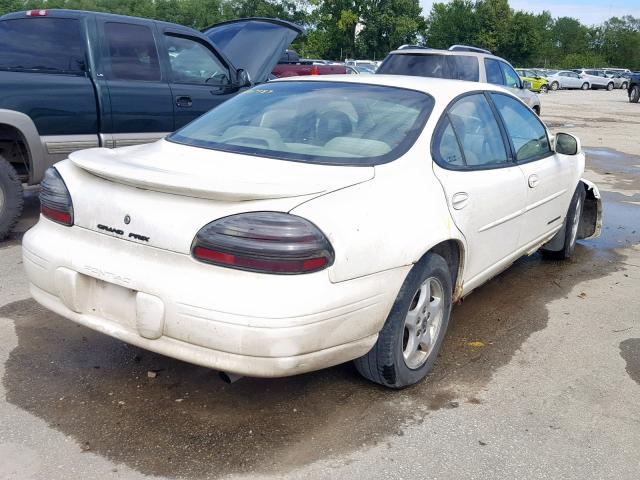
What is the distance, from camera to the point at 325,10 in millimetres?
70812

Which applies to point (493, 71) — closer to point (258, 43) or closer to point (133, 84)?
point (258, 43)

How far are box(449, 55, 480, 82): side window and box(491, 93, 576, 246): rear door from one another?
22.1 feet

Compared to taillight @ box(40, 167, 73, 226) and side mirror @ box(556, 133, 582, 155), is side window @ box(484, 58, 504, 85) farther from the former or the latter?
taillight @ box(40, 167, 73, 226)

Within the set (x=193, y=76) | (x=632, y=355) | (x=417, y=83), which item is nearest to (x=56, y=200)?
(x=417, y=83)

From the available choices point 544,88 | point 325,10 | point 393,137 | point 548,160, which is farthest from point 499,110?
point 325,10

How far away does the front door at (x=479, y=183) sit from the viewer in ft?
11.4

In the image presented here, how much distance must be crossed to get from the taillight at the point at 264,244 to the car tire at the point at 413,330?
626 mm

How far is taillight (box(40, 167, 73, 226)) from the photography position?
3.03m

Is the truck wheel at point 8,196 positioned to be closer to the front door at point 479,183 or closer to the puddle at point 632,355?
the front door at point 479,183

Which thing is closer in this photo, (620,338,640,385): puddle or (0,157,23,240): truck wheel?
(620,338,640,385): puddle

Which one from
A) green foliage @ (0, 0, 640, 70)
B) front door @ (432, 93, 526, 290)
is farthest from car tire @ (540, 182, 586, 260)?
green foliage @ (0, 0, 640, 70)

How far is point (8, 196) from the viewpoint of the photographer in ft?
18.2

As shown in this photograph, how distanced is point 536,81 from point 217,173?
42.0 m

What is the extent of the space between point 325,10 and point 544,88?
112 ft
